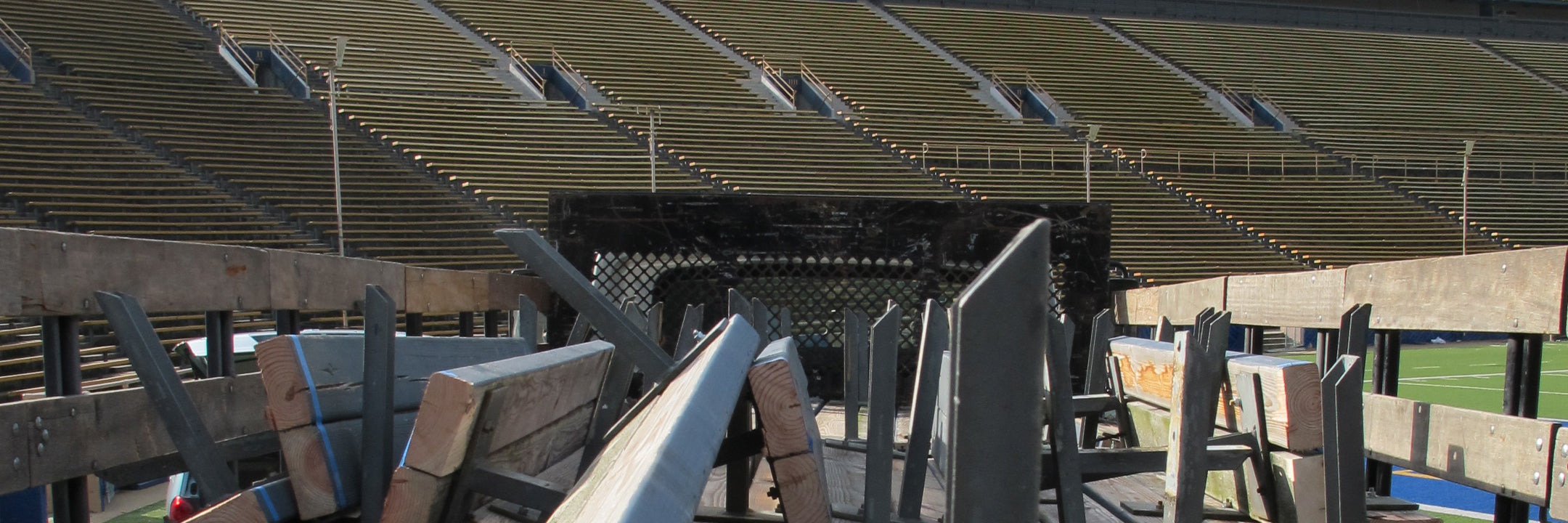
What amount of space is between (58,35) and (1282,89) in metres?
29.2

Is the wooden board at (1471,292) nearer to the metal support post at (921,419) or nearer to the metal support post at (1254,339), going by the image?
the metal support post at (921,419)

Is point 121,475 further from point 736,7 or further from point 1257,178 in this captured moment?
point 736,7

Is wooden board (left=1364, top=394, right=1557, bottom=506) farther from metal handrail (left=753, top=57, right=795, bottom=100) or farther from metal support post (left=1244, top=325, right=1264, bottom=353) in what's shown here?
metal handrail (left=753, top=57, right=795, bottom=100)

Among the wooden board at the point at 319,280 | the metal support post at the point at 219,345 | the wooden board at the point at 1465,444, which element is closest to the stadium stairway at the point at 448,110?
the wooden board at the point at 319,280

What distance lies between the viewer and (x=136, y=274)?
8.54ft

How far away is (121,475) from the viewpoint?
278 centimetres

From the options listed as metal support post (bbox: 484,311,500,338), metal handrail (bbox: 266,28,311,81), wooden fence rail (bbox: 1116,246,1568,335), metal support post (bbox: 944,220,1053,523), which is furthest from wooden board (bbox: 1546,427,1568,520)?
metal handrail (bbox: 266,28,311,81)

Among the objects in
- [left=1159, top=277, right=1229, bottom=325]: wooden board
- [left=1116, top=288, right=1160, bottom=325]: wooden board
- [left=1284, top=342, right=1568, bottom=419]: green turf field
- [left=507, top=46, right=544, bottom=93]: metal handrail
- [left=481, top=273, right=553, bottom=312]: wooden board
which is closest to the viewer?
[left=1159, top=277, right=1229, bottom=325]: wooden board

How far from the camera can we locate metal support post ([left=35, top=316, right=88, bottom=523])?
2383mm

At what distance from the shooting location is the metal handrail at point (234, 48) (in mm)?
24016

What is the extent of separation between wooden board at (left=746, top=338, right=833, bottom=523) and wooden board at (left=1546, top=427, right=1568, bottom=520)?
60.6 inches

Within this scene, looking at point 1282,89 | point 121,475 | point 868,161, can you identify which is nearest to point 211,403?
point 121,475

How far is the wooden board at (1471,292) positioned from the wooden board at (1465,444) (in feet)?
0.71

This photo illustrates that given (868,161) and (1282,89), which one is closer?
(868,161)
